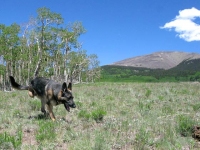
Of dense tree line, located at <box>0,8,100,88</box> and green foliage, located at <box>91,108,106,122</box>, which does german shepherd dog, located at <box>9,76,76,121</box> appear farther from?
dense tree line, located at <box>0,8,100,88</box>

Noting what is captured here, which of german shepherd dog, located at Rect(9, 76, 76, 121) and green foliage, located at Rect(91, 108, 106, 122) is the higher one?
german shepherd dog, located at Rect(9, 76, 76, 121)

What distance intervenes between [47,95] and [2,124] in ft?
5.72

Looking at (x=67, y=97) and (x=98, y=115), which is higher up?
(x=67, y=97)

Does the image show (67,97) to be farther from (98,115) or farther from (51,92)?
(98,115)

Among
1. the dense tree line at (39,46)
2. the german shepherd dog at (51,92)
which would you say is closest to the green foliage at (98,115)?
the german shepherd dog at (51,92)

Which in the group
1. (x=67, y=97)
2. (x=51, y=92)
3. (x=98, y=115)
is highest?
(x=51, y=92)

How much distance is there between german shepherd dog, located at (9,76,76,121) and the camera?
8539mm

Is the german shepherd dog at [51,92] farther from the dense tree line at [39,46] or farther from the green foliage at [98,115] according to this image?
the dense tree line at [39,46]

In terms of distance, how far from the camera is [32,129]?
7859mm

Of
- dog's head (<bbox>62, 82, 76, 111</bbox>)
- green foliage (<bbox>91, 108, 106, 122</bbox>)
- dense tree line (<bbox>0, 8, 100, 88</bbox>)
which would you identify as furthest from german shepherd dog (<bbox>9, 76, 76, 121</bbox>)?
dense tree line (<bbox>0, 8, 100, 88</bbox>)

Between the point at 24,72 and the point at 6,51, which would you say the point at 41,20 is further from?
the point at 24,72

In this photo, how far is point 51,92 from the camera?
8922 mm

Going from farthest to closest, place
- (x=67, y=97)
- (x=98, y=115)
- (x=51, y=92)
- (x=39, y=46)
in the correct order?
(x=39, y=46), (x=98, y=115), (x=51, y=92), (x=67, y=97)

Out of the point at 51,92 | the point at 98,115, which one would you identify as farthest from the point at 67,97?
the point at 98,115
